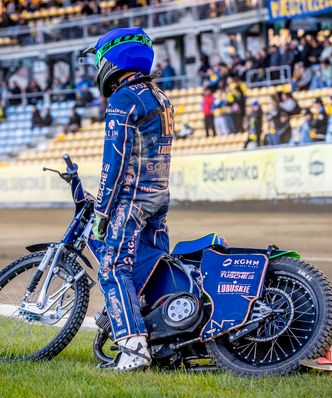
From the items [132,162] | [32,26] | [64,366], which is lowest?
[64,366]

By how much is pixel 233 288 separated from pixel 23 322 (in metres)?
1.42

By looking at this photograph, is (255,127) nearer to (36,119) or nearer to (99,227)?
(36,119)

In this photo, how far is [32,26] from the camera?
35.4 metres

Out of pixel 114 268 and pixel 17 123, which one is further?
pixel 17 123

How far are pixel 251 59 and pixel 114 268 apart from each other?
21080 millimetres

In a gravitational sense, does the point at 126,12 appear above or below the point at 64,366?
above

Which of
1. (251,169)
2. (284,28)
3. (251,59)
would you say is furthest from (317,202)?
(284,28)

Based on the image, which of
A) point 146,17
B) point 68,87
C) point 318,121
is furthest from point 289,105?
point 68,87

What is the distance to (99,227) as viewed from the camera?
5.09 m

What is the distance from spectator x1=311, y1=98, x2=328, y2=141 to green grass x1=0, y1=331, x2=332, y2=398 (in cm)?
1526

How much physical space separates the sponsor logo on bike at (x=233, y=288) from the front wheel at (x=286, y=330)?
10cm

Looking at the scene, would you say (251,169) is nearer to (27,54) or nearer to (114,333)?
(114,333)

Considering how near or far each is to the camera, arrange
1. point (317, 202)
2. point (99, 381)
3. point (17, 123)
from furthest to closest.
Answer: point (17, 123), point (317, 202), point (99, 381)

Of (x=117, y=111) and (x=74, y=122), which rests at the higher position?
(x=117, y=111)
